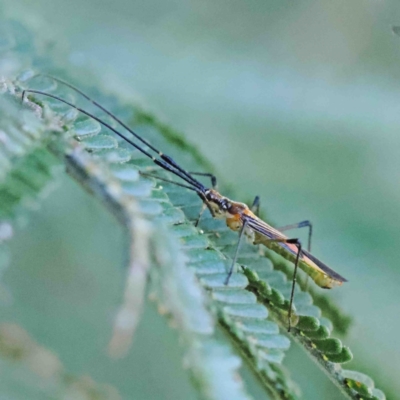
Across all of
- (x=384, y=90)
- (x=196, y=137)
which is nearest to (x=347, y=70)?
(x=384, y=90)

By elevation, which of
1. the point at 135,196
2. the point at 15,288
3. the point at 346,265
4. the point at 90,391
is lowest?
the point at 90,391

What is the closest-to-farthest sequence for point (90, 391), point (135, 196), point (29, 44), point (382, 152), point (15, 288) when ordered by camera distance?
1. point (135, 196)
2. point (90, 391)
3. point (29, 44)
4. point (15, 288)
5. point (382, 152)

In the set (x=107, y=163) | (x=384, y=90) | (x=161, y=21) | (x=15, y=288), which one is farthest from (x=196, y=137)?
(x=107, y=163)

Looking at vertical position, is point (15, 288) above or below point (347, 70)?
below

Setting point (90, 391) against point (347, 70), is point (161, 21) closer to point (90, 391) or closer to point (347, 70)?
point (347, 70)

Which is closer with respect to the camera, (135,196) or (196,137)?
(135,196)

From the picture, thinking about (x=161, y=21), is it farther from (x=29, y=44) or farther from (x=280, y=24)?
(x=29, y=44)

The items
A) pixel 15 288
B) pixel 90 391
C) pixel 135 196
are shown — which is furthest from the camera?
pixel 15 288
